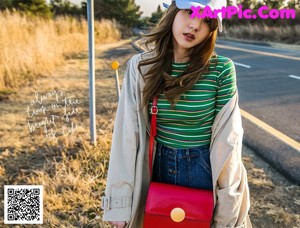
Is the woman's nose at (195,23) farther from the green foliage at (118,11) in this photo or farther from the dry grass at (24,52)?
the green foliage at (118,11)

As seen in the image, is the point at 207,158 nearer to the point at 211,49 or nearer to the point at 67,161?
the point at 211,49

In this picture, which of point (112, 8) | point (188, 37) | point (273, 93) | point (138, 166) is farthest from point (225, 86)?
point (112, 8)

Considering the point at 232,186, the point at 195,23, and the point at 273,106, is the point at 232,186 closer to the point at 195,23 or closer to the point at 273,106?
the point at 195,23

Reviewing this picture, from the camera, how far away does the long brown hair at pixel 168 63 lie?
55.0 inches

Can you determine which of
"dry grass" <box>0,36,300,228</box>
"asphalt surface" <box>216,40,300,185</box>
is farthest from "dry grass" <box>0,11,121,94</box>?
"asphalt surface" <box>216,40,300,185</box>

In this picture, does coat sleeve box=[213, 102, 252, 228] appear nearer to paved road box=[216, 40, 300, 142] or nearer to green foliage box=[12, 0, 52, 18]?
paved road box=[216, 40, 300, 142]

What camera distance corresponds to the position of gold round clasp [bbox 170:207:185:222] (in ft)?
4.68

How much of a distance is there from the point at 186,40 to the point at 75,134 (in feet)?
8.40

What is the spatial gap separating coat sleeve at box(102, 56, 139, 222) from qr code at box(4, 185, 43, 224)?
112cm

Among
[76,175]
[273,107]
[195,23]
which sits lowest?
[76,175]

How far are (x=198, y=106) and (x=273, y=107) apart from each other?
12.9 ft

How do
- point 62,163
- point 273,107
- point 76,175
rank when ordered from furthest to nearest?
1. point 273,107
2. point 62,163
3. point 76,175

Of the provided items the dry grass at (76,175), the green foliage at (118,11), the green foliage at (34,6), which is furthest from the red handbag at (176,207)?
the green foliage at (118,11)

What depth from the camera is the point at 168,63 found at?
1.46 m
